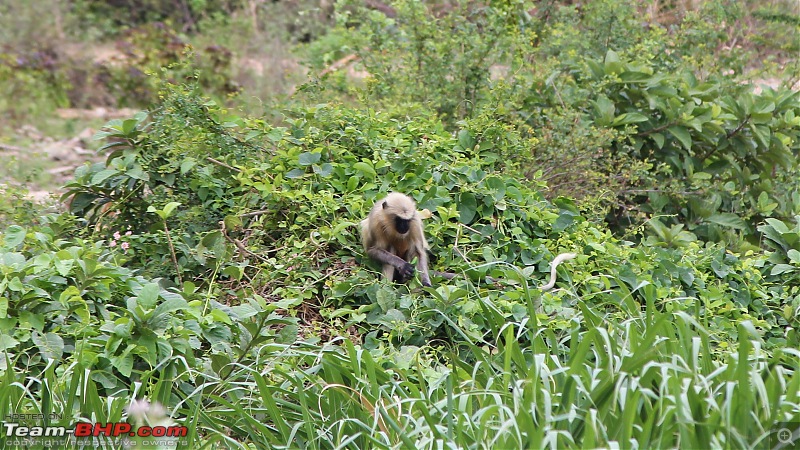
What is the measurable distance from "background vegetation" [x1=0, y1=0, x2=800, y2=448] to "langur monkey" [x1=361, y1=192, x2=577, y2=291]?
4.6 inches

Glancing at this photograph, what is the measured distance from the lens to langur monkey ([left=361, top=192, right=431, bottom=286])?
5.37 metres

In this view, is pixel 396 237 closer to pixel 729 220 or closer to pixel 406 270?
pixel 406 270

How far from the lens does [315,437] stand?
3.78 metres

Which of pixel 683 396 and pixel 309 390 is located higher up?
pixel 683 396

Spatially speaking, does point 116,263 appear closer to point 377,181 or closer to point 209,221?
point 209,221

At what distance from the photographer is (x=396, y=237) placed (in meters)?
5.44

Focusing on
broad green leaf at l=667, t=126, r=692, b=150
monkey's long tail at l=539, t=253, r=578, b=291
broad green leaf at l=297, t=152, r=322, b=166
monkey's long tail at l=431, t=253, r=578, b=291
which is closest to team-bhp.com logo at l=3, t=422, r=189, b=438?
monkey's long tail at l=431, t=253, r=578, b=291

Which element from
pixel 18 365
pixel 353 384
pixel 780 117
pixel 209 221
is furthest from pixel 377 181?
pixel 780 117

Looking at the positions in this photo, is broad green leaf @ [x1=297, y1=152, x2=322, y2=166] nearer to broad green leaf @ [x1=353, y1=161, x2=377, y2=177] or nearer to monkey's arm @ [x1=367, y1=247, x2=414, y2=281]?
broad green leaf @ [x1=353, y1=161, x2=377, y2=177]

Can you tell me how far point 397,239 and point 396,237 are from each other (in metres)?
0.03

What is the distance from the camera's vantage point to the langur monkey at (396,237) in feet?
17.6

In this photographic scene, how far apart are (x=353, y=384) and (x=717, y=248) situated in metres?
3.25

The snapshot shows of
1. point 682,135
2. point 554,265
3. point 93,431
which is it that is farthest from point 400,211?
point 682,135

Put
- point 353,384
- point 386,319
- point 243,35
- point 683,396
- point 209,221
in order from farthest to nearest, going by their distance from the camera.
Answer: point 243,35 < point 209,221 < point 386,319 < point 353,384 < point 683,396
